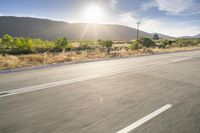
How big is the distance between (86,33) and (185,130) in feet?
572

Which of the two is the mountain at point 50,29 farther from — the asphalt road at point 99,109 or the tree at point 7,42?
the asphalt road at point 99,109

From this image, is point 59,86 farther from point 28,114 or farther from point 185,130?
point 185,130

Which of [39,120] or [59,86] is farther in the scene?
[59,86]

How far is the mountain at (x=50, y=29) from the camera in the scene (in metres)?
149

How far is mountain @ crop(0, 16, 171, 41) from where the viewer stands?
5851 inches

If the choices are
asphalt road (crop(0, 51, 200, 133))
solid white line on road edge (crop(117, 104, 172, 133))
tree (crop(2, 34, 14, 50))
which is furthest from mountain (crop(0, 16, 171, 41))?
solid white line on road edge (crop(117, 104, 172, 133))

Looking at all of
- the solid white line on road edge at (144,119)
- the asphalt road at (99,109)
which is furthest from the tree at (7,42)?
the solid white line on road edge at (144,119)

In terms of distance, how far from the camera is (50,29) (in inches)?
6599

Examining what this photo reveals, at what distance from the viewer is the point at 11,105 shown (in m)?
4.04

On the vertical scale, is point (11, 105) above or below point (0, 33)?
below

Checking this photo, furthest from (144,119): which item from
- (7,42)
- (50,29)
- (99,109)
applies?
(50,29)

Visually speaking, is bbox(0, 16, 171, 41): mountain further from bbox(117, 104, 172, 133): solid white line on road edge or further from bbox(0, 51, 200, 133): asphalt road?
bbox(117, 104, 172, 133): solid white line on road edge

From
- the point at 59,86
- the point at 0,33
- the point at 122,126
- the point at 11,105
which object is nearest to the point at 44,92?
the point at 59,86

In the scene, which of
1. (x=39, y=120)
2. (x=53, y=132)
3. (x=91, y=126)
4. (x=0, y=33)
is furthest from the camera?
Result: (x=0, y=33)
